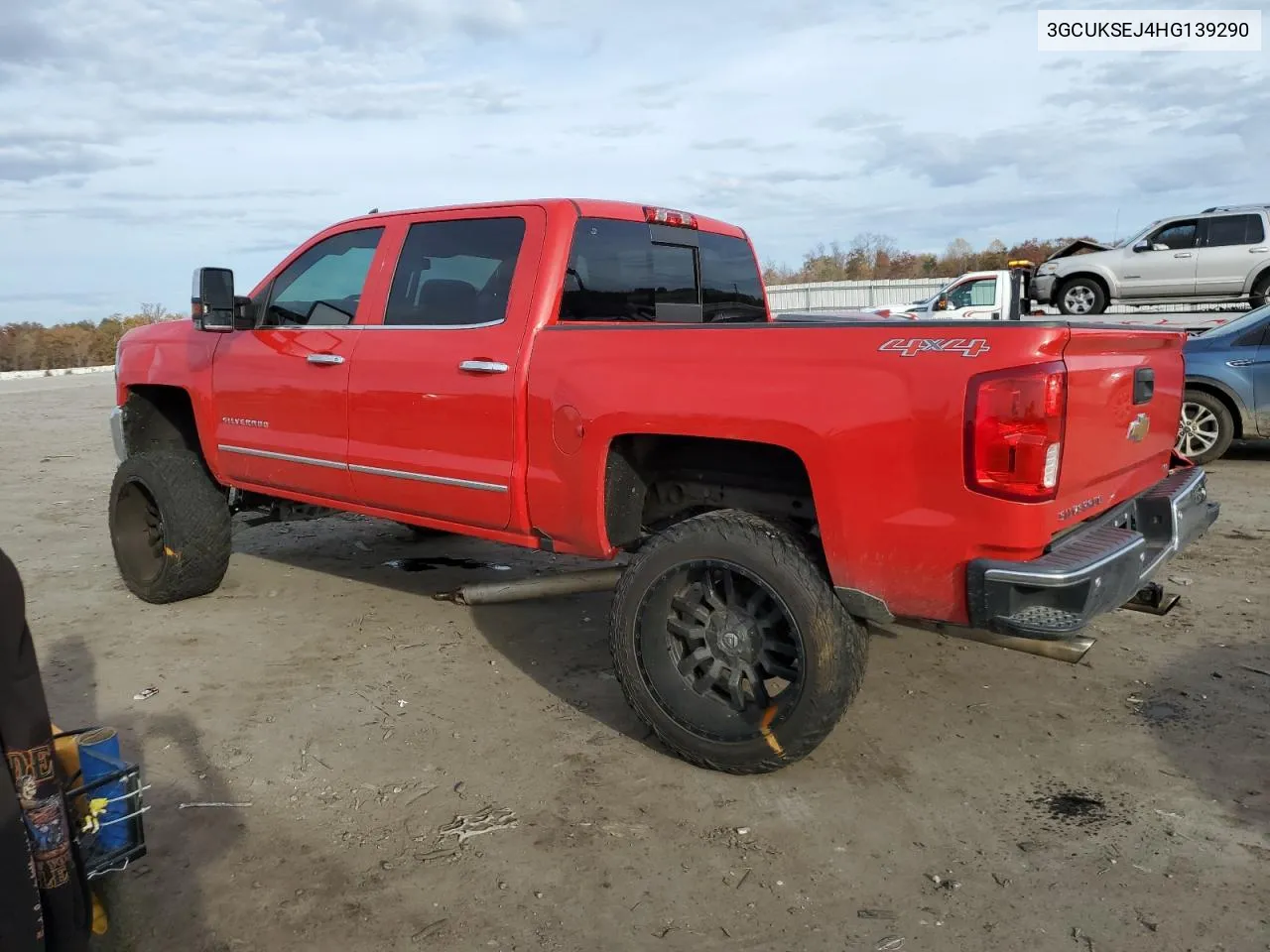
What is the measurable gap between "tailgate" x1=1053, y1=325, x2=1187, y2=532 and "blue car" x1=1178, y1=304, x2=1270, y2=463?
17.6ft

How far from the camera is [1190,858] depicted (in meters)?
2.83

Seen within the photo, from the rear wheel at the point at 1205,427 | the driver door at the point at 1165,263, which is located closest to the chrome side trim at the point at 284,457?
the rear wheel at the point at 1205,427

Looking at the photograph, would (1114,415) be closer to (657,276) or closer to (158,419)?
(657,276)

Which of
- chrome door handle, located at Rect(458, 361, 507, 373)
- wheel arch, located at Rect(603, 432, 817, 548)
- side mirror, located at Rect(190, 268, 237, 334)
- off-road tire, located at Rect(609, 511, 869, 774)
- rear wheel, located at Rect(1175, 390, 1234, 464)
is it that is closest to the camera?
off-road tire, located at Rect(609, 511, 869, 774)

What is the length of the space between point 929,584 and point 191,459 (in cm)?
433

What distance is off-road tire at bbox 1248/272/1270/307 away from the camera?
13.1m

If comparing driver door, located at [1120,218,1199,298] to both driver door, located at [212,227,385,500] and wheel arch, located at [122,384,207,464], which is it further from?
wheel arch, located at [122,384,207,464]

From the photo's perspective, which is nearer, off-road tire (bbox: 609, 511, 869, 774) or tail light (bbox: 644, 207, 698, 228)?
off-road tire (bbox: 609, 511, 869, 774)

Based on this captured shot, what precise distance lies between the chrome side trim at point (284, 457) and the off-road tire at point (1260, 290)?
13.1m

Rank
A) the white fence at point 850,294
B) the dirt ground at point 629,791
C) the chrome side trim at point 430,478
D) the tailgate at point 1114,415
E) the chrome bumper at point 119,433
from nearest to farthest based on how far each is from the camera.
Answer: the dirt ground at point 629,791
the tailgate at point 1114,415
the chrome side trim at point 430,478
the chrome bumper at point 119,433
the white fence at point 850,294

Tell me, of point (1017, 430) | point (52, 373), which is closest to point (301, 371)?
point (1017, 430)

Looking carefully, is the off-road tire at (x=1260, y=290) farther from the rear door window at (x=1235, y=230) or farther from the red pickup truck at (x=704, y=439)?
the red pickup truck at (x=704, y=439)

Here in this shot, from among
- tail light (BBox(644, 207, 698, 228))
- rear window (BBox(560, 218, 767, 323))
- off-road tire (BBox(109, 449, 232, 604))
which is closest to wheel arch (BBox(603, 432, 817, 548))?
rear window (BBox(560, 218, 767, 323))

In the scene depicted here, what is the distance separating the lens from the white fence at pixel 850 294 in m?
24.2
